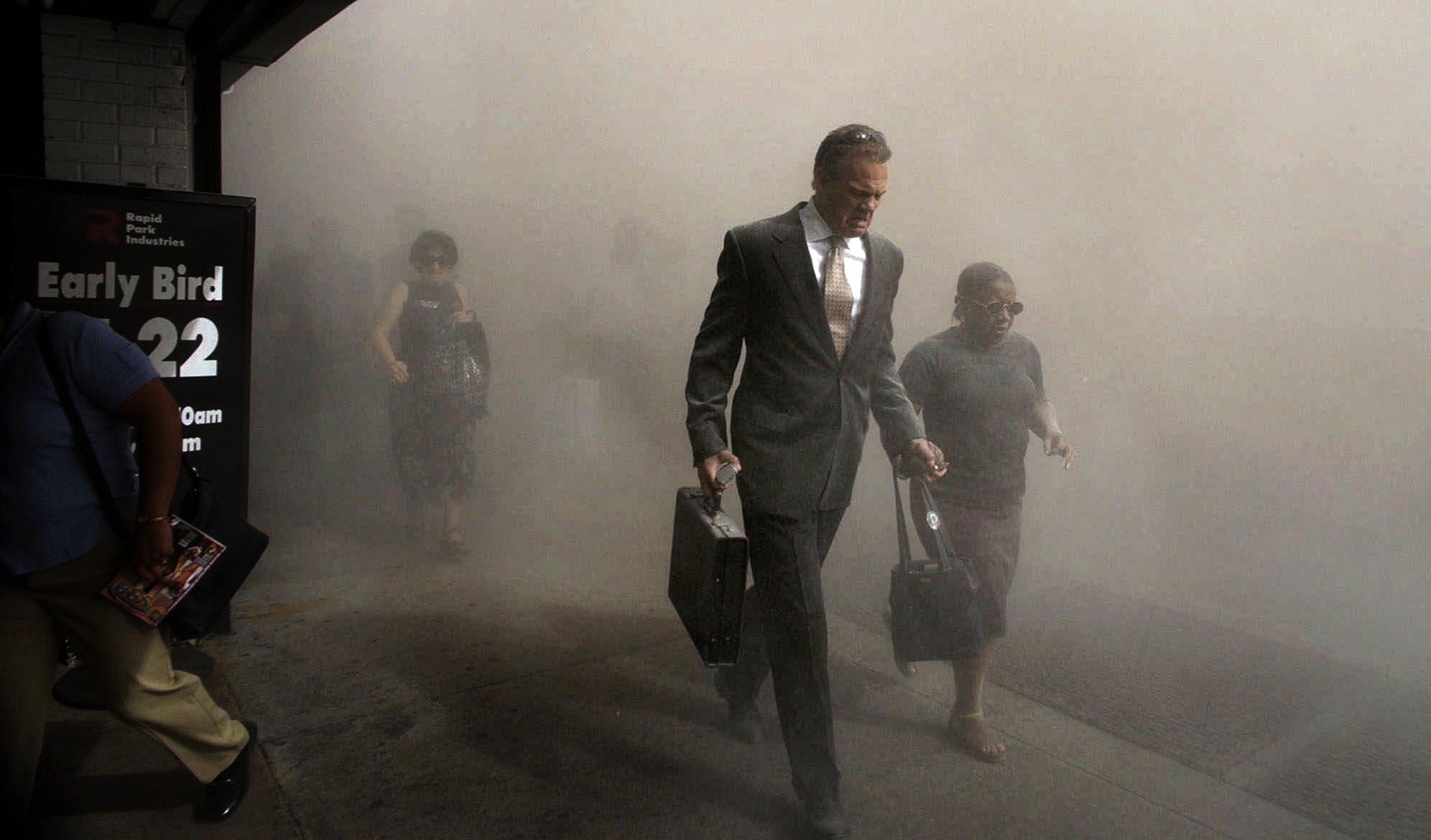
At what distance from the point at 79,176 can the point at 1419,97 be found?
21.0 feet

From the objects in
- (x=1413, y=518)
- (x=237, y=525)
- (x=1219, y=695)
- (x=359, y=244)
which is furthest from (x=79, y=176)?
(x=1413, y=518)

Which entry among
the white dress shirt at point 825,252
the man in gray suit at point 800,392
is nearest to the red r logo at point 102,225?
the man in gray suit at point 800,392

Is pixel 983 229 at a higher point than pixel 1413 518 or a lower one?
higher

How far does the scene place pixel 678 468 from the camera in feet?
21.4

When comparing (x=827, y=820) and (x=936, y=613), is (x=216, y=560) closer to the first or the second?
(x=827, y=820)

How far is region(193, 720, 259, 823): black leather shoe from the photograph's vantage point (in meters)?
2.20

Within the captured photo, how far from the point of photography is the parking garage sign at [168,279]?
2768mm

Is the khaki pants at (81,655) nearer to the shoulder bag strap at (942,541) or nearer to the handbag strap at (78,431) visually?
the handbag strap at (78,431)

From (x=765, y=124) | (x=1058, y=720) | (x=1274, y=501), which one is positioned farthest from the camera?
(x=765, y=124)

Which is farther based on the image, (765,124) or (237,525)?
(765,124)

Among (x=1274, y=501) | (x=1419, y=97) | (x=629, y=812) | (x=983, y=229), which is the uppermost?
(x=1419, y=97)

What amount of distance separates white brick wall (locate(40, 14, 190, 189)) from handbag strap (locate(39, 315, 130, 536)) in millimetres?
1843

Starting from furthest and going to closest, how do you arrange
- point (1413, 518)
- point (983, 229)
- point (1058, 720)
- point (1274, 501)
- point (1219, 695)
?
point (983, 229) → point (1274, 501) → point (1413, 518) → point (1219, 695) → point (1058, 720)

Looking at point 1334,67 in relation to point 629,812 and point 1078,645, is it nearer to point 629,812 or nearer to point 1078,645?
point 1078,645
